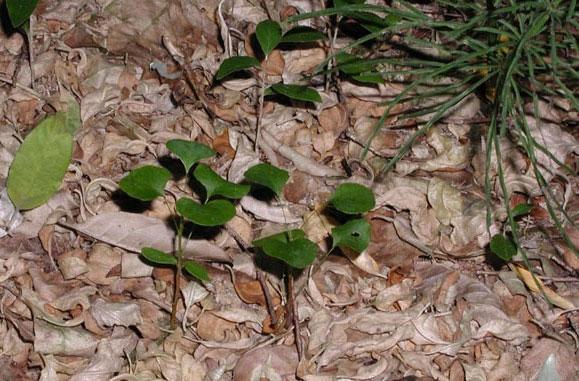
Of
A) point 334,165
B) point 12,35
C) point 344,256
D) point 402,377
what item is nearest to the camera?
point 402,377

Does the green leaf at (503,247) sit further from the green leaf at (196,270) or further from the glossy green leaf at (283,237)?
the green leaf at (196,270)

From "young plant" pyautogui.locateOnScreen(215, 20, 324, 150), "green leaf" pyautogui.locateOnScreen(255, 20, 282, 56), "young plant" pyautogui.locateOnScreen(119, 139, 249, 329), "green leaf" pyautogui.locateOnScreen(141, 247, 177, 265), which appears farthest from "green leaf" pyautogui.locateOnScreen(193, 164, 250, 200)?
"green leaf" pyautogui.locateOnScreen(255, 20, 282, 56)

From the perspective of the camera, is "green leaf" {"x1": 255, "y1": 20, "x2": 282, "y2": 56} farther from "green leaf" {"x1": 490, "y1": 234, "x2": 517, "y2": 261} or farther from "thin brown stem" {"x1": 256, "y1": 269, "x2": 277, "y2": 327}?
"green leaf" {"x1": 490, "y1": 234, "x2": 517, "y2": 261}

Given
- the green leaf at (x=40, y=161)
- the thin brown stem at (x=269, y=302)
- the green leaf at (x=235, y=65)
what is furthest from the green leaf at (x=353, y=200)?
the green leaf at (x=40, y=161)

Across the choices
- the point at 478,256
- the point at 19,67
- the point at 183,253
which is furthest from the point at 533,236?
the point at 19,67

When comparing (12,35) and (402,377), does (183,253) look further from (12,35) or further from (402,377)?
(12,35)

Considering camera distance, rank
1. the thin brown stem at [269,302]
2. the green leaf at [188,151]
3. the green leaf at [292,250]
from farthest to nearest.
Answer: the thin brown stem at [269,302]
the green leaf at [188,151]
the green leaf at [292,250]
